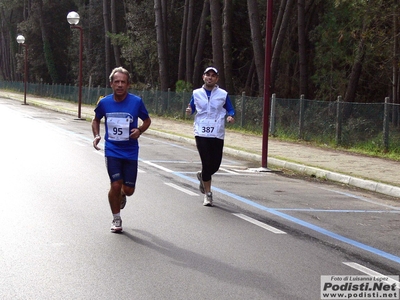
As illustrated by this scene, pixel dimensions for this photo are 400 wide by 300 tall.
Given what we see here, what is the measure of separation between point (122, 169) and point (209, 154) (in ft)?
7.85

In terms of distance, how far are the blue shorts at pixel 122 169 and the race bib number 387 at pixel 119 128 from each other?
246mm

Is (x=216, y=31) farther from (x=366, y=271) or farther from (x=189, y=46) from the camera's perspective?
(x=366, y=271)

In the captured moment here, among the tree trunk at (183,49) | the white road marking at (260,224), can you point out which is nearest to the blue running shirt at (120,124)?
the white road marking at (260,224)

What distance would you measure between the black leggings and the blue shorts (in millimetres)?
2237

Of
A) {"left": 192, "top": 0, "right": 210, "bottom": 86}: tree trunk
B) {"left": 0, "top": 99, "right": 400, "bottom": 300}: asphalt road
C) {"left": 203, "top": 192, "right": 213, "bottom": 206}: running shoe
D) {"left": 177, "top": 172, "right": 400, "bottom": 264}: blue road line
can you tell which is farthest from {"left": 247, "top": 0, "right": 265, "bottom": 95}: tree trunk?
{"left": 203, "top": 192, "right": 213, "bottom": 206}: running shoe

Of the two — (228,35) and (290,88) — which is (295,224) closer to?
(228,35)

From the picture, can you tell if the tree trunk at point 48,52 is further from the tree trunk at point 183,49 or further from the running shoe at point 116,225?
the running shoe at point 116,225

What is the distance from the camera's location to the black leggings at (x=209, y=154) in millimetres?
10586

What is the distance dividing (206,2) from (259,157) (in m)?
26.3

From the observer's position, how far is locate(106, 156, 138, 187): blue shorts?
27.5 ft

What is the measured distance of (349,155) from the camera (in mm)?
19562

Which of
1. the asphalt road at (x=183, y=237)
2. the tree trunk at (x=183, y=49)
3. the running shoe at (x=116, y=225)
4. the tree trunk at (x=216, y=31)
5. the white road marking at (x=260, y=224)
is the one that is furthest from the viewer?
the tree trunk at (x=183, y=49)

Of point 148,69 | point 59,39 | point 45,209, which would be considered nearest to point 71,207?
point 45,209

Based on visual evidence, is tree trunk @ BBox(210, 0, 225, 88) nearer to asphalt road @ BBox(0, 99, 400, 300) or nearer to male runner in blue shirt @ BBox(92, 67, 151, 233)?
asphalt road @ BBox(0, 99, 400, 300)
